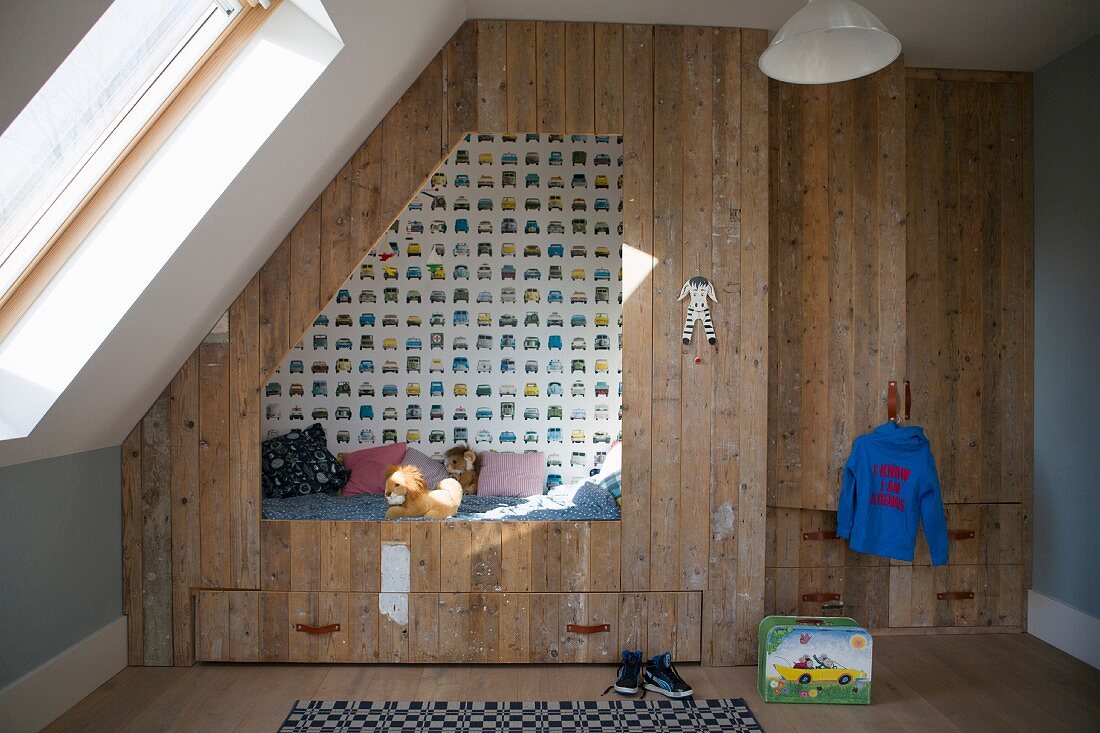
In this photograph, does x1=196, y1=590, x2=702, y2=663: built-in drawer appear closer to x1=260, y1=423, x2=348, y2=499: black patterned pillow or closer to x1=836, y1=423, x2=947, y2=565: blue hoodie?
x1=260, y1=423, x2=348, y2=499: black patterned pillow

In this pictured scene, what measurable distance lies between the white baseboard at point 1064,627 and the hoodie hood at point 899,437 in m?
0.98

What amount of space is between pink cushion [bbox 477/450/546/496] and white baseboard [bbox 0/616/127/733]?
5.34ft

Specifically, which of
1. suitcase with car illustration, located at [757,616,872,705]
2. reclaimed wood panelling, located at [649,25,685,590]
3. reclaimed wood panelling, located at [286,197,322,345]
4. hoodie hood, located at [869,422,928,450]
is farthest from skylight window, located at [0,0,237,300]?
hoodie hood, located at [869,422,928,450]

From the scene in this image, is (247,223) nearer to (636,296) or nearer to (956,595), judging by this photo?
(636,296)

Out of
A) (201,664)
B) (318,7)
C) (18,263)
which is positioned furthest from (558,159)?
(201,664)

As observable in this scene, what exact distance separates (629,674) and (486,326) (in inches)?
76.6

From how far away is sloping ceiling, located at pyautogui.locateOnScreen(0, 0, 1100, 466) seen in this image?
2389 mm

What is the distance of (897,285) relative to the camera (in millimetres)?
3193

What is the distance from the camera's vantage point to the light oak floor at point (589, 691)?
8.39ft

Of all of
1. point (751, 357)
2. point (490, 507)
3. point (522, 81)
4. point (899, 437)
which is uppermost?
point (522, 81)

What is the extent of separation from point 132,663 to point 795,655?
2.55 meters

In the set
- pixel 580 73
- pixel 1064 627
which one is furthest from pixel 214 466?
pixel 1064 627

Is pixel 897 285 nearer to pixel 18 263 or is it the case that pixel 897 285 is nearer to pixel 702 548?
pixel 702 548

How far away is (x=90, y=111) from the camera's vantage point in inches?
75.4
